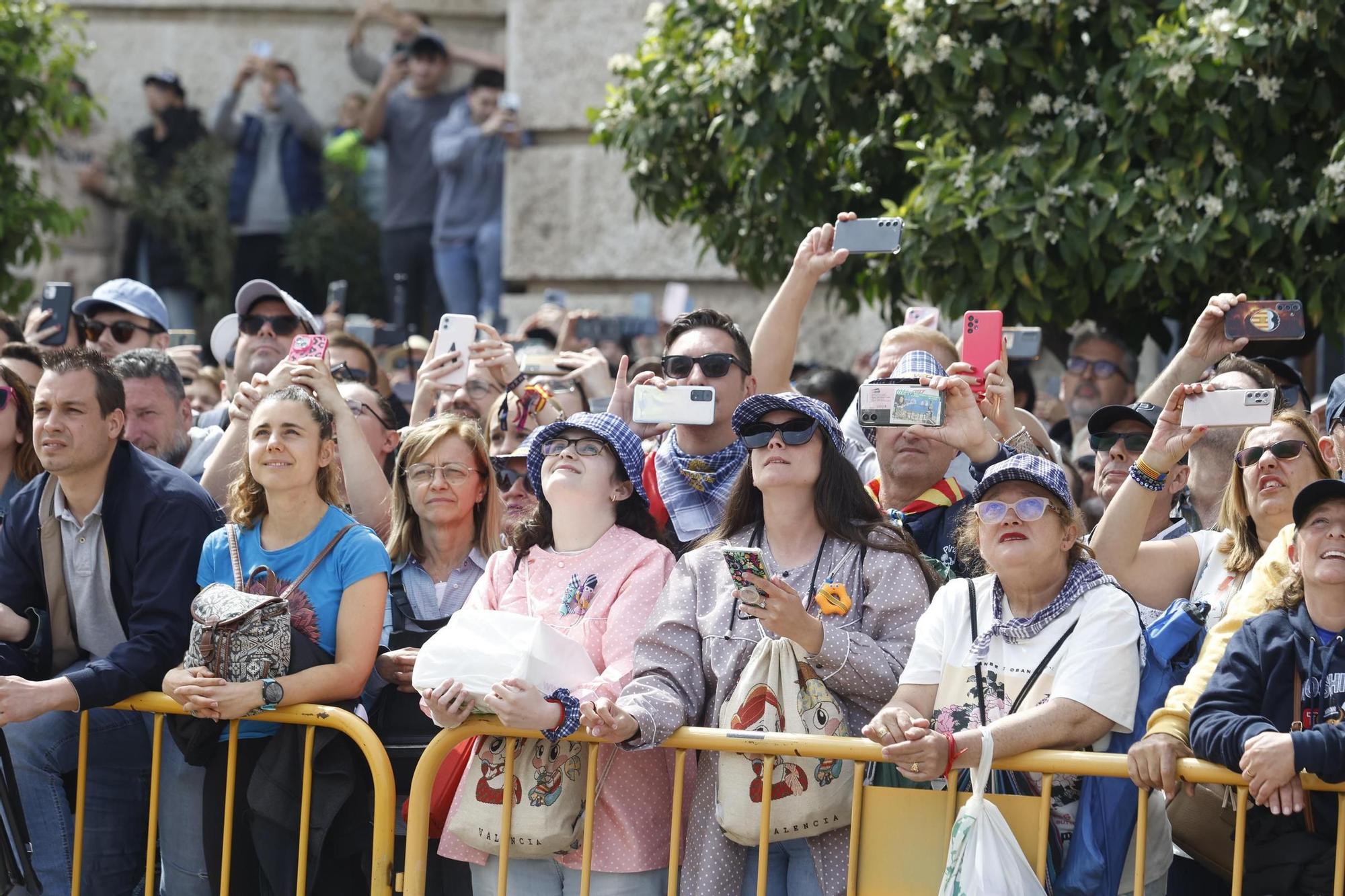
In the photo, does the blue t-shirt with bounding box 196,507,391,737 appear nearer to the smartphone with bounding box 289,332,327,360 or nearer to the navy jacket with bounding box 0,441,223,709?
the navy jacket with bounding box 0,441,223,709

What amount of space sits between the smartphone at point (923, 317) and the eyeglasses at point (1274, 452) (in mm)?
1424

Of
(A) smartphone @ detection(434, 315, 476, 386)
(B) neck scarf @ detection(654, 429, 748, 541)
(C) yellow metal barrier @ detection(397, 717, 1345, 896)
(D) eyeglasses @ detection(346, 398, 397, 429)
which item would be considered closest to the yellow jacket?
(C) yellow metal barrier @ detection(397, 717, 1345, 896)

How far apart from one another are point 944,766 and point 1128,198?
309cm

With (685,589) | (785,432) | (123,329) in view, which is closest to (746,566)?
(685,589)

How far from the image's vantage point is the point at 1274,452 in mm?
4508

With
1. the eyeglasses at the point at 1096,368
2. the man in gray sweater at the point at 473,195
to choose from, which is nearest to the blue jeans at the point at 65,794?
the eyeglasses at the point at 1096,368

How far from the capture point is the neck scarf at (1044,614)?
4.07 m

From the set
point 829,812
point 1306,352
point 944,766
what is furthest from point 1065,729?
point 1306,352

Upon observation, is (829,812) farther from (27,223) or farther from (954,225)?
(27,223)

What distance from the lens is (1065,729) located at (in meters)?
3.96

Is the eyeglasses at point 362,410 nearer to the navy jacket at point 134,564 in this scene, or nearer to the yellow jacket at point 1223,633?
the navy jacket at point 134,564

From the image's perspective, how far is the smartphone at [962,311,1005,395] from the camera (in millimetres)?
4926

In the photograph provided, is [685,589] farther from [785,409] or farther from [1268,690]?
[1268,690]

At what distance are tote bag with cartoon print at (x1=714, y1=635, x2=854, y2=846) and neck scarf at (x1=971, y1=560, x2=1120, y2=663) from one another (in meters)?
0.39
